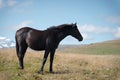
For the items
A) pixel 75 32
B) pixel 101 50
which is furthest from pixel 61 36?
pixel 101 50

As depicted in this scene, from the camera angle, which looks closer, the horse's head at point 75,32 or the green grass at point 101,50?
the horse's head at point 75,32

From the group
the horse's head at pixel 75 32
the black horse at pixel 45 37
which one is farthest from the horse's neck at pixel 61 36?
the horse's head at pixel 75 32

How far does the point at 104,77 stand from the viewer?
48.5 ft

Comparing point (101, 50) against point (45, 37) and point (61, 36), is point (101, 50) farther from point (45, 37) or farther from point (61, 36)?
point (45, 37)

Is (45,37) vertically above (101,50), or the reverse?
(45,37)

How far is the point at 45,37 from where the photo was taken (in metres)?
15.6

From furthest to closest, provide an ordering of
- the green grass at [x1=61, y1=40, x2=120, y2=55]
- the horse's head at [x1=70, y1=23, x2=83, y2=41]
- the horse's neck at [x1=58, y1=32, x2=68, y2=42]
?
1. the green grass at [x1=61, y1=40, x2=120, y2=55]
2. the horse's head at [x1=70, y1=23, x2=83, y2=41]
3. the horse's neck at [x1=58, y1=32, x2=68, y2=42]

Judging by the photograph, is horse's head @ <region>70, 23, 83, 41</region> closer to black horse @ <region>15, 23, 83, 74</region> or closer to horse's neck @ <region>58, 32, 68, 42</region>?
black horse @ <region>15, 23, 83, 74</region>

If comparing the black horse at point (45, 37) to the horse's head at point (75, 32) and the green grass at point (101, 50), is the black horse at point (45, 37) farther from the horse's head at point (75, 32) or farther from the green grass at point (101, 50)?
the green grass at point (101, 50)

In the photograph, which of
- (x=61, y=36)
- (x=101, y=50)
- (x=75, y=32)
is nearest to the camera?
(x=61, y=36)

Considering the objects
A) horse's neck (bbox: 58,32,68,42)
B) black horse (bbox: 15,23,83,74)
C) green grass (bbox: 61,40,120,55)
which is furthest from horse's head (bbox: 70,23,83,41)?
green grass (bbox: 61,40,120,55)

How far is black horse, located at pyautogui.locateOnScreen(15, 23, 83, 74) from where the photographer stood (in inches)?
612

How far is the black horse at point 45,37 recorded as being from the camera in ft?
51.0

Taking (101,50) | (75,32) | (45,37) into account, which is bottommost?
(101,50)
